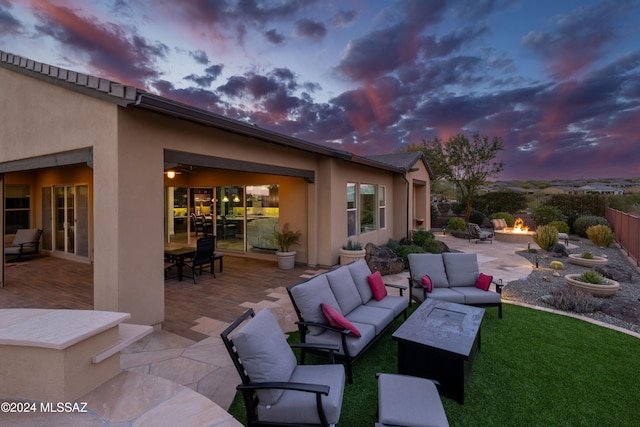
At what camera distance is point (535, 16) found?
1093cm

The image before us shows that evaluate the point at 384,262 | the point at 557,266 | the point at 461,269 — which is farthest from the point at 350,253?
the point at 557,266

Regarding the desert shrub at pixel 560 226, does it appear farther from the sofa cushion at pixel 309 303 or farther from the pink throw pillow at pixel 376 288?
the sofa cushion at pixel 309 303

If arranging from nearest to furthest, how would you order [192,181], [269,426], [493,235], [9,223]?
[269,426] < [9,223] < [192,181] < [493,235]

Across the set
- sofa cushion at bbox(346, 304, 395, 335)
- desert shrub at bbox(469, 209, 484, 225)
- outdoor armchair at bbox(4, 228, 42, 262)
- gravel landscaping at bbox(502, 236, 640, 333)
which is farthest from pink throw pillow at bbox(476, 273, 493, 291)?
desert shrub at bbox(469, 209, 484, 225)

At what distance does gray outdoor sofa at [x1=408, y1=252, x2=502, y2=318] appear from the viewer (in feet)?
18.0

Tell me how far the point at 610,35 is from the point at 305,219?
46.2 feet

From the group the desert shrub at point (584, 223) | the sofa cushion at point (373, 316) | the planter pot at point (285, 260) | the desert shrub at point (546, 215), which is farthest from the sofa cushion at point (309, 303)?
the desert shrub at point (584, 223)

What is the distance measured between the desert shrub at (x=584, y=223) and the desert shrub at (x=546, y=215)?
0.81 meters

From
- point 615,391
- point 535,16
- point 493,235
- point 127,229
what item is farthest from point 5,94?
point 493,235

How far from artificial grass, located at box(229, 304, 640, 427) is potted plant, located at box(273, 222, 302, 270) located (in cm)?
449

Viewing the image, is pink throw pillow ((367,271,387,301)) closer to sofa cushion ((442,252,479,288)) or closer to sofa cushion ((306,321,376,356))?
sofa cushion ((306,321,376,356))

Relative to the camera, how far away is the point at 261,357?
2.49m

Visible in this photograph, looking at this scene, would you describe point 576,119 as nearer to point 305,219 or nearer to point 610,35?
point 610,35

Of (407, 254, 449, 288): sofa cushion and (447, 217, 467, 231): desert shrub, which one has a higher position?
(447, 217, 467, 231): desert shrub
